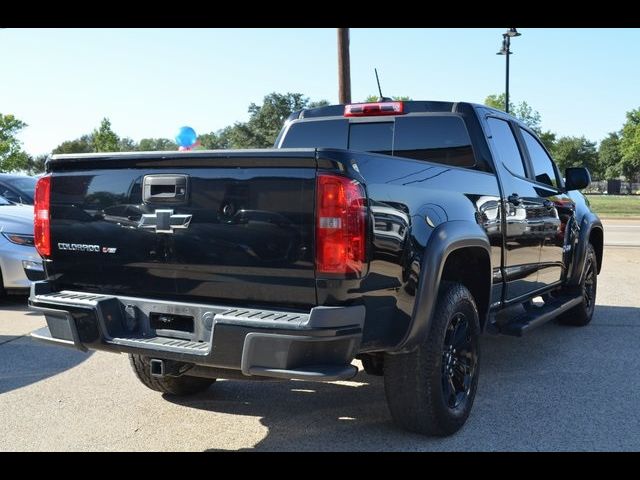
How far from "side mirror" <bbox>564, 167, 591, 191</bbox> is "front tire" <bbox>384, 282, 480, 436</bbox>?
2.72 metres

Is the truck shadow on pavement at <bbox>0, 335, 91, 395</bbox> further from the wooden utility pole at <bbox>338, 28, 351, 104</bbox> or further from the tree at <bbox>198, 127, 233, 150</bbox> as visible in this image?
the tree at <bbox>198, 127, 233, 150</bbox>

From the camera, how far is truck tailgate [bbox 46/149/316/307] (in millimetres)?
2941

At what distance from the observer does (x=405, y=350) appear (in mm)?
3307

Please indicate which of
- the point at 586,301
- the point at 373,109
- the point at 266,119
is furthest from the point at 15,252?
the point at 266,119

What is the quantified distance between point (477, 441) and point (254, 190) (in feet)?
6.31

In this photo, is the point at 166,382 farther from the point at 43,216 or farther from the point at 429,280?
the point at 429,280

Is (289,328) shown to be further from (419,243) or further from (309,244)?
(419,243)

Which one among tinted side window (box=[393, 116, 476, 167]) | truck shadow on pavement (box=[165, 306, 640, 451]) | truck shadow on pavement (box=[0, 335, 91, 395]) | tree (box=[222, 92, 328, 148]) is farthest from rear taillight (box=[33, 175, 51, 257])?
tree (box=[222, 92, 328, 148])

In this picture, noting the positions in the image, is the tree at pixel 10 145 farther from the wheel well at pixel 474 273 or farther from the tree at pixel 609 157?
the tree at pixel 609 157

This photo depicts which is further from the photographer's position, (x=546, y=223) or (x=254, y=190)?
(x=546, y=223)

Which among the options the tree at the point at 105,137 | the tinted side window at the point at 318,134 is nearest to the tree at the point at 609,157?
the tree at the point at 105,137

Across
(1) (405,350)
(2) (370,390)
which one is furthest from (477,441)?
(2) (370,390)

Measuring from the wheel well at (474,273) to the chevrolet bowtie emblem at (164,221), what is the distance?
1.65 meters

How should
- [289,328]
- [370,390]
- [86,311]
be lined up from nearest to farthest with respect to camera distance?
1. [289,328]
2. [86,311]
3. [370,390]
